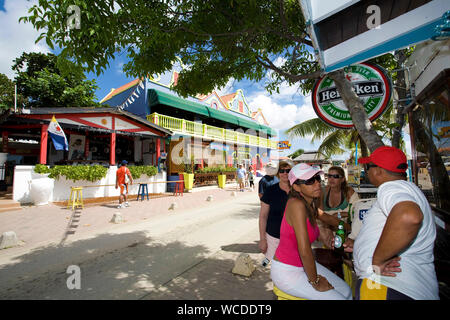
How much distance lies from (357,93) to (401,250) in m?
1.95

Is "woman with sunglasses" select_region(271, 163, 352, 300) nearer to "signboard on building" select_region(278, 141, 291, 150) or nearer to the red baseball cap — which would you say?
the red baseball cap

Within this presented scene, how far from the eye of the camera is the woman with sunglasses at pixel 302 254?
5.33 feet

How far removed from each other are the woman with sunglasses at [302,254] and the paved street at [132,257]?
4.13ft

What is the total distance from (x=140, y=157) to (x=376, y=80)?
16904mm

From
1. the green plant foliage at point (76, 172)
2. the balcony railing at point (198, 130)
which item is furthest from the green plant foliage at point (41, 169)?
the balcony railing at point (198, 130)

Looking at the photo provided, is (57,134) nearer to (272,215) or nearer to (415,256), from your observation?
(272,215)

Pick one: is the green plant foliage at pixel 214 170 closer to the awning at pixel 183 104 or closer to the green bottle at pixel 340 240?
the awning at pixel 183 104

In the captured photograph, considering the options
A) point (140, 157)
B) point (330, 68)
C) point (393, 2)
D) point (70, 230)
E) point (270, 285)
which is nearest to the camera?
point (393, 2)

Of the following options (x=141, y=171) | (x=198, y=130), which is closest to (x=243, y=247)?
(x=141, y=171)

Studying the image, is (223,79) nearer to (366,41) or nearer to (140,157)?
(366,41)

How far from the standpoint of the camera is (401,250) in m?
1.27

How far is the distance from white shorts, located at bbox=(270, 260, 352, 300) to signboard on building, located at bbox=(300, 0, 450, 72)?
1.83 m

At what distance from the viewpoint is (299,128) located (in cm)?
1034
